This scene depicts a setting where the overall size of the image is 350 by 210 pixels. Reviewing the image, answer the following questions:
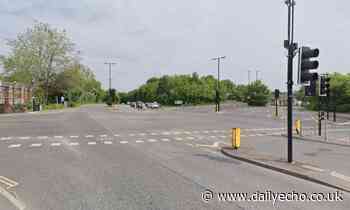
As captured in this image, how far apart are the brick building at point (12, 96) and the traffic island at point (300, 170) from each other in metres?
49.3

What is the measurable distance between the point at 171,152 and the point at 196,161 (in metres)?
2.23

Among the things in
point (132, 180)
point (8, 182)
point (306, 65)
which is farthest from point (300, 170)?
point (8, 182)

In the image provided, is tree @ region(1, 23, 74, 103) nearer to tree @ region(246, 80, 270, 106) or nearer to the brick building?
the brick building

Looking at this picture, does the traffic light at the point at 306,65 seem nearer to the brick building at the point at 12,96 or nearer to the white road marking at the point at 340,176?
the white road marking at the point at 340,176

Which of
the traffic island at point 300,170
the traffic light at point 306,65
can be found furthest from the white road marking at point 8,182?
the traffic light at point 306,65

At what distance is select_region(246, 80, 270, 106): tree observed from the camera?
89.7 meters

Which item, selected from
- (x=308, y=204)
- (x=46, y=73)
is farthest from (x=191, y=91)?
(x=308, y=204)

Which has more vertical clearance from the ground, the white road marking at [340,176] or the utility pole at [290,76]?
the utility pole at [290,76]

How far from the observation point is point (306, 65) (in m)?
10.3

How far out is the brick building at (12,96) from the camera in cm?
5361

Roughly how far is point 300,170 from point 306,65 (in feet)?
10.3

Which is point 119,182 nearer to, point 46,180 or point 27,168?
point 46,180

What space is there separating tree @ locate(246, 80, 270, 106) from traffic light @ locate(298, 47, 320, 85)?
80038 millimetres

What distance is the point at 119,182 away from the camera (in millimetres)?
8055
